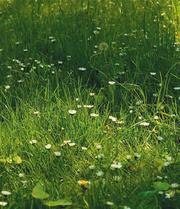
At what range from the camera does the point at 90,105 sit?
3.46 metres

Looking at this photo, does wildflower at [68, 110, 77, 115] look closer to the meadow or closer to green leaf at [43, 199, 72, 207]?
the meadow

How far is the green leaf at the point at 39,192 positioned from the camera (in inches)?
100

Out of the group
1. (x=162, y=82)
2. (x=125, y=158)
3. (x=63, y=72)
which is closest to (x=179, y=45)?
(x=162, y=82)

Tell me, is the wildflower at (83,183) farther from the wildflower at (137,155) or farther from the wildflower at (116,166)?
the wildflower at (137,155)

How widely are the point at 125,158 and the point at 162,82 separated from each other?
39.6 inches

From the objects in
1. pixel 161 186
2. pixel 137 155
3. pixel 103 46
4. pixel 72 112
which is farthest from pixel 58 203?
pixel 103 46

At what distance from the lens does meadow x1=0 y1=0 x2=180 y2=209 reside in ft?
8.75

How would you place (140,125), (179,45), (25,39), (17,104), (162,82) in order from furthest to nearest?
(25,39), (179,45), (162,82), (17,104), (140,125)

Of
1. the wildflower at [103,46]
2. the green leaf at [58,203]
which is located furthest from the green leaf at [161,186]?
the wildflower at [103,46]

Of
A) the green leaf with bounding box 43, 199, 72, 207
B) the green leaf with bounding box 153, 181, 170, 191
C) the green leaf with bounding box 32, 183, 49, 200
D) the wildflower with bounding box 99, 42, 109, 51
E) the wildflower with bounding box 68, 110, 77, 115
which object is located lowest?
the green leaf with bounding box 43, 199, 72, 207

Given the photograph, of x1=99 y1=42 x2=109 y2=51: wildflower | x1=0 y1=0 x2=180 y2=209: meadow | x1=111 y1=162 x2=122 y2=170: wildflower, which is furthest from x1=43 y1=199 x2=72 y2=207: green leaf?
x1=99 y1=42 x2=109 y2=51: wildflower

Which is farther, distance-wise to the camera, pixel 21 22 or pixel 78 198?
pixel 21 22

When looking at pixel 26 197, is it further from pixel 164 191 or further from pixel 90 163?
pixel 164 191

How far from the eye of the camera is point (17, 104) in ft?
11.6
